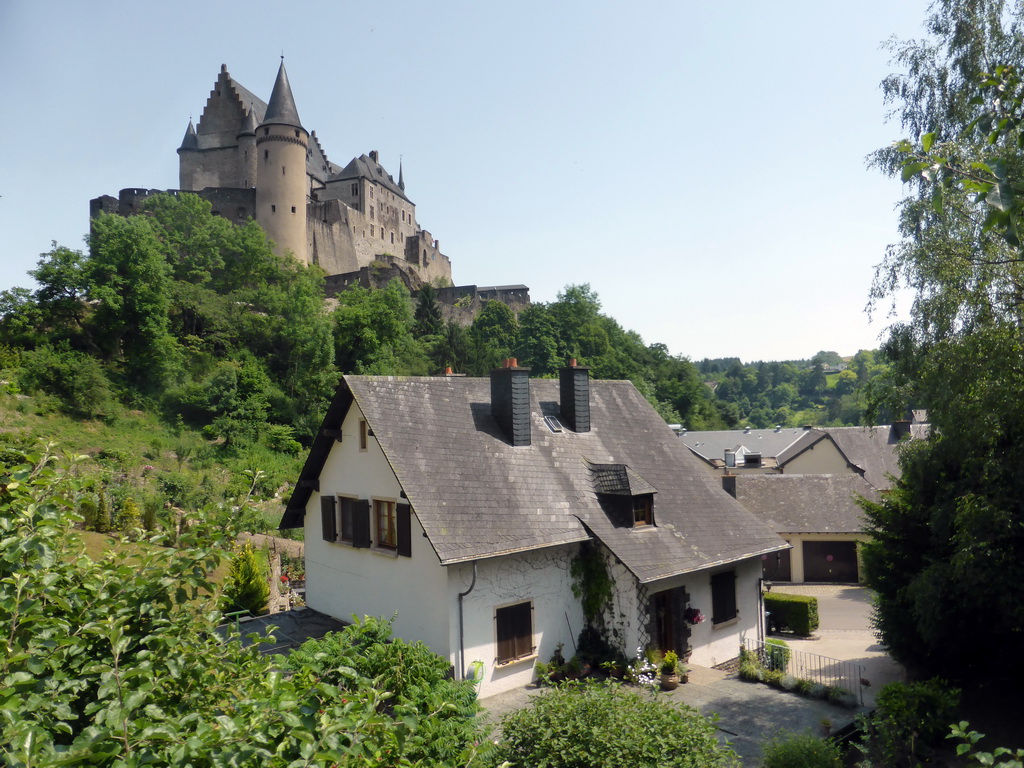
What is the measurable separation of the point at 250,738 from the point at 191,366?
135ft

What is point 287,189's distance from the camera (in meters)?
56.2

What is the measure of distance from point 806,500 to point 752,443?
51.4 feet

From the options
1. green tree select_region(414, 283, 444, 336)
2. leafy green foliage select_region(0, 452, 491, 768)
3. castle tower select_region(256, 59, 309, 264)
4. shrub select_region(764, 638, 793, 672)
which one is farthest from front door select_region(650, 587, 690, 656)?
castle tower select_region(256, 59, 309, 264)

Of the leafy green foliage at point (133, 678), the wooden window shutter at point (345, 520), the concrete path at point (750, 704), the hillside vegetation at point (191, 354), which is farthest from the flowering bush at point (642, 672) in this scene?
the leafy green foliage at point (133, 678)

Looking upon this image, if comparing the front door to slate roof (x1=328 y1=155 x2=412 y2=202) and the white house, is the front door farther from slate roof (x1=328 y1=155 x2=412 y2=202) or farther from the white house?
slate roof (x1=328 y1=155 x2=412 y2=202)

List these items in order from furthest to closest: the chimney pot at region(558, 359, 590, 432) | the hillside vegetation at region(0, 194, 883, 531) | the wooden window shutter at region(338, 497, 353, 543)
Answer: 1. the hillside vegetation at region(0, 194, 883, 531)
2. the chimney pot at region(558, 359, 590, 432)
3. the wooden window shutter at region(338, 497, 353, 543)

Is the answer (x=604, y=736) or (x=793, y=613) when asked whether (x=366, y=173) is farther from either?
(x=604, y=736)

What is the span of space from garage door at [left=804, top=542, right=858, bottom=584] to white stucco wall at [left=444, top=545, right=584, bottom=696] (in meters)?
18.4

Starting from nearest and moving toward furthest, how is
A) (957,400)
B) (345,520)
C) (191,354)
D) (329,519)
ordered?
(957,400) < (345,520) < (329,519) < (191,354)

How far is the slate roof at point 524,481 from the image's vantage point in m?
12.5

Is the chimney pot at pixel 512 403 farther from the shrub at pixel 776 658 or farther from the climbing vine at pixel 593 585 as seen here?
the shrub at pixel 776 658

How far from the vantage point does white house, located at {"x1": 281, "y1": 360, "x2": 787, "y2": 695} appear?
12.3 metres

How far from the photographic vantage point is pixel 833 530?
1090 inches

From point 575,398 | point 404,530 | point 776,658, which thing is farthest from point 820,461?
point 404,530
